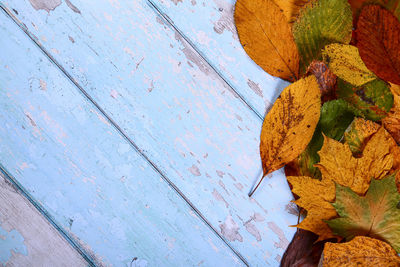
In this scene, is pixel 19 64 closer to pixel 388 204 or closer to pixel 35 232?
pixel 35 232

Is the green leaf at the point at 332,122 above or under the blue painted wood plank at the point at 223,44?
under

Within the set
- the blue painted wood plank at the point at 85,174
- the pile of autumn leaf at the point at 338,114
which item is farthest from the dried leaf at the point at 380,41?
the blue painted wood plank at the point at 85,174

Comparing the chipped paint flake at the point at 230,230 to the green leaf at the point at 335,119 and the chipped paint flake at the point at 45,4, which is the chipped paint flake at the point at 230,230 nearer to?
the green leaf at the point at 335,119

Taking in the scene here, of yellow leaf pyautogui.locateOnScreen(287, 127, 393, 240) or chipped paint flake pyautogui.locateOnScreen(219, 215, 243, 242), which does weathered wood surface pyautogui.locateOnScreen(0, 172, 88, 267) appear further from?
yellow leaf pyautogui.locateOnScreen(287, 127, 393, 240)

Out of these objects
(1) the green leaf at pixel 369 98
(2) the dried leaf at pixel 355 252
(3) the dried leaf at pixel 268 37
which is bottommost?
(2) the dried leaf at pixel 355 252

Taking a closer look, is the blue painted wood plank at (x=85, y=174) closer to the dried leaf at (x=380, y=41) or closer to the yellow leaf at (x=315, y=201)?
the yellow leaf at (x=315, y=201)
